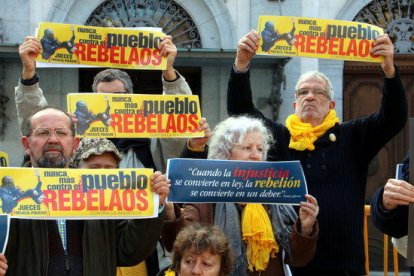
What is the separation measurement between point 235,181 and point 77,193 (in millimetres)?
808

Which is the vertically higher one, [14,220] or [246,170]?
[246,170]

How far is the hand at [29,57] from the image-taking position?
474cm

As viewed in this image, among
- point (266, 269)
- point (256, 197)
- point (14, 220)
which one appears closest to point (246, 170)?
point (256, 197)

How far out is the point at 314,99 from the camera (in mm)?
4938

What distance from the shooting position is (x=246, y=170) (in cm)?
425

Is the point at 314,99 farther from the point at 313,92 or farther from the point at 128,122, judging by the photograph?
the point at 128,122

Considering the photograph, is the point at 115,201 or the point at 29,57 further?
the point at 29,57

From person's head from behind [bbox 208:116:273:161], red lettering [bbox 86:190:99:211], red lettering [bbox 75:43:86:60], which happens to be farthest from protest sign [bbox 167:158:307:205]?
red lettering [bbox 75:43:86:60]

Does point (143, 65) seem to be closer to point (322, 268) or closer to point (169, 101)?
point (169, 101)

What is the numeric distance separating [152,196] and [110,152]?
354mm

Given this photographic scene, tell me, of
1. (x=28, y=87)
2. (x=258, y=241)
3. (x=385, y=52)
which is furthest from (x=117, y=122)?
(x=385, y=52)

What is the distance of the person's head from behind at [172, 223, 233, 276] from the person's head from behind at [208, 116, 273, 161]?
59 centimetres

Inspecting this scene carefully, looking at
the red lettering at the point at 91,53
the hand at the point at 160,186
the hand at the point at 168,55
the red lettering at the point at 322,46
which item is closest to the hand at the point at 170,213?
the hand at the point at 160,186

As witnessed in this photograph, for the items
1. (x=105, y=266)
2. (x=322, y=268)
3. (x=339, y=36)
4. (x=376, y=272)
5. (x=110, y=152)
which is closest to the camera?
(x=105, y=266)
